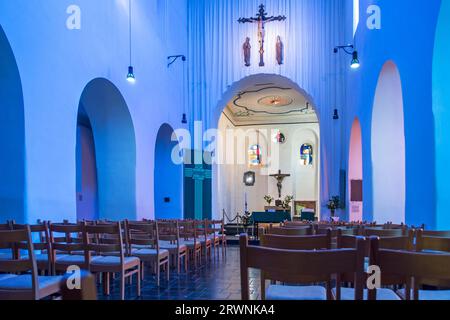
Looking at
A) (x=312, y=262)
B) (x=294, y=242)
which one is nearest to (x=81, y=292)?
(x=312, y=262)

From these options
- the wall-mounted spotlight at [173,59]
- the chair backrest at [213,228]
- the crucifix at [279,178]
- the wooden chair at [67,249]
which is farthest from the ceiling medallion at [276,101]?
the wooden chair at [67,249]

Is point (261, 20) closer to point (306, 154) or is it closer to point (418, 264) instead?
point (306, 154)

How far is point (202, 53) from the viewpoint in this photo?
35.6 feet

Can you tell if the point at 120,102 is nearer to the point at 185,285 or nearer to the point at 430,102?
the point at 185,285

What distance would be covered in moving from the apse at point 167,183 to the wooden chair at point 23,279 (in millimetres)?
7533

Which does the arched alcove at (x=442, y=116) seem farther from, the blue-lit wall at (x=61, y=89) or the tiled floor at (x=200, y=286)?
the blue-lit wall at (x=61, y=89)

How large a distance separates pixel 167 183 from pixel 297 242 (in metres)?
8.31

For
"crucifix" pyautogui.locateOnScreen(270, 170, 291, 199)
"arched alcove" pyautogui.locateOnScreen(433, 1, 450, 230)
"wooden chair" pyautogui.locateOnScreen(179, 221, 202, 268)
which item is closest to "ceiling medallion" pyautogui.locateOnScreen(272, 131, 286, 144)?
"crucifix" pyautogui.locateOnScreen(270, 170, 291, 199)

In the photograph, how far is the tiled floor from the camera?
3.44 metres

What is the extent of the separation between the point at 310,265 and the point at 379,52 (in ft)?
18.1

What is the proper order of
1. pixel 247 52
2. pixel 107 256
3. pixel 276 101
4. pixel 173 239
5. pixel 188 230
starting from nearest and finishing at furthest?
pixel 107 256, pixel 173 239, pixel 188 230, pixel 247 52, pixel 276 101

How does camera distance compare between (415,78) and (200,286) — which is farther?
(415,78)

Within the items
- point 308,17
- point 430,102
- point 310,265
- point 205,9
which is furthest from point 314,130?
point 310,265

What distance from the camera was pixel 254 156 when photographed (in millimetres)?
17219
